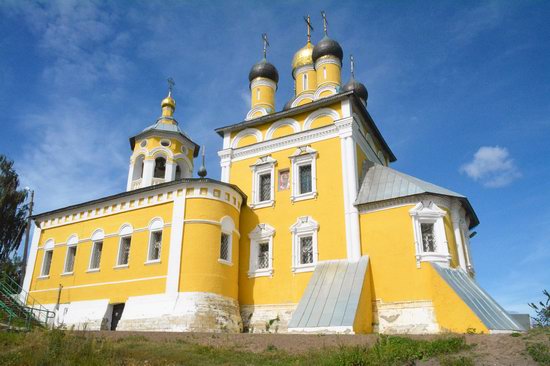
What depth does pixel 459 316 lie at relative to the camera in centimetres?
1239

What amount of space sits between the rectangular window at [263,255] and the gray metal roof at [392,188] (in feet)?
12.0

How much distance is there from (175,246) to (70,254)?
583 cm

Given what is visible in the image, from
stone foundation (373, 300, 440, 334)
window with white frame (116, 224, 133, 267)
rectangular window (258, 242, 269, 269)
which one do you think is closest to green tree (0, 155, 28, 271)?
window with white frame (116, 224, 133, 267)

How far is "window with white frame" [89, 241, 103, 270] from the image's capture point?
1748cm

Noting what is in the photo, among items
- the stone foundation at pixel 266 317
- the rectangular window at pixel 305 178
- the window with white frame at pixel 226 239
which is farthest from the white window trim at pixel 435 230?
the window with white frame at pixel 226 239

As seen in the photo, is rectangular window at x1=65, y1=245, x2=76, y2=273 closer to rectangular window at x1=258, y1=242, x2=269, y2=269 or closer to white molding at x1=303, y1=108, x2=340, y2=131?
rectangular window at x1=258, y1=242, x2=269, y2=269

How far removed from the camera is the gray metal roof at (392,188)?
48.6 ft

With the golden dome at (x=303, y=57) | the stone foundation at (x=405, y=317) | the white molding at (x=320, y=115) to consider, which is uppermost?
the golden dome at (x=303, y=57)

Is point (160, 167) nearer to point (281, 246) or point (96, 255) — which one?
point (96, 255)

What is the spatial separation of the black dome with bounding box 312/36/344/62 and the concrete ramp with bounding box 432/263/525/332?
10.8m

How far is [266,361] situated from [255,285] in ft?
26.7

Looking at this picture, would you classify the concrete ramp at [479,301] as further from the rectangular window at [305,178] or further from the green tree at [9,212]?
the green tree at [9,212]

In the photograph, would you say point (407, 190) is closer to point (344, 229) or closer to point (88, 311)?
point (344, 229)

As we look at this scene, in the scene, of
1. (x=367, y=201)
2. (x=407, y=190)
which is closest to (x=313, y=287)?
(x=367, y=201)
